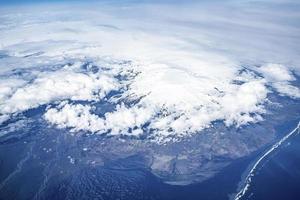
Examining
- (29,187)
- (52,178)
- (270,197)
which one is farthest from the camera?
(52,178)

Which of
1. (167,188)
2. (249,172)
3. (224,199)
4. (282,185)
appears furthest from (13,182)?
(282,185)

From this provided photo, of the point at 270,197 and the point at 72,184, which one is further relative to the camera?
the point at 72,184

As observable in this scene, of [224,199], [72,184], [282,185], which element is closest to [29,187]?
[72,184]

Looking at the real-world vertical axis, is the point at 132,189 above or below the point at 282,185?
below

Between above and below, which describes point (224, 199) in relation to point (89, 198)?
above

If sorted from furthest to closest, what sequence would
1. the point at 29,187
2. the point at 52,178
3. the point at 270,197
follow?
the point at 52,178
the point at 29,187
the point at 270,197

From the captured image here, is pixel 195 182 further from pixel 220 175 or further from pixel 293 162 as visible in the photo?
pixel 293 162

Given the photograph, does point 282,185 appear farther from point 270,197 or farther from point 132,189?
point 132,189

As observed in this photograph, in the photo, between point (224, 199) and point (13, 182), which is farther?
point (13, 182)
